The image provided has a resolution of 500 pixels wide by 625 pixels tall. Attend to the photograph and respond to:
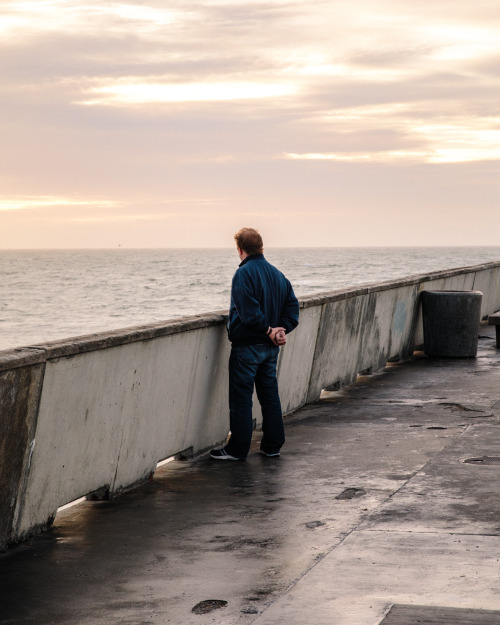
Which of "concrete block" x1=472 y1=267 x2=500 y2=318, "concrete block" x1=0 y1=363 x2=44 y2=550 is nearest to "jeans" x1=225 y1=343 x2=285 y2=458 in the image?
"concrete block" x1=0 y1=363 x2=44 y2=550

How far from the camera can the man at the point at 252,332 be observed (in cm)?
Result: 838

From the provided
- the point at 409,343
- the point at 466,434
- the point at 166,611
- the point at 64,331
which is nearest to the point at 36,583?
→ the point at 166,611

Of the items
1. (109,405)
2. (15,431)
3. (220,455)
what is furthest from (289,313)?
(15,431)

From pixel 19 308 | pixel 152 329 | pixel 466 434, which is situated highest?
pixel 152 329

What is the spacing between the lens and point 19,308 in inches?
3541

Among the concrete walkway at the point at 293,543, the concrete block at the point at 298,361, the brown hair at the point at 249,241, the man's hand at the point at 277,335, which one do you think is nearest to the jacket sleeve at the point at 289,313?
the man's hand at the point at 277,335

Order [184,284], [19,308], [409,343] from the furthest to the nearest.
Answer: [184,284] < [19,308] < [409,343]

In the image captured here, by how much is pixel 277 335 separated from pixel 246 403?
0.62m

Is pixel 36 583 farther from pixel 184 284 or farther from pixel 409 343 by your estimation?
pixel 184 284

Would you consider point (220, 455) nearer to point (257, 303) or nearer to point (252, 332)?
point (252, 332)

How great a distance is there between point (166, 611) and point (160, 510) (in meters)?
2.00

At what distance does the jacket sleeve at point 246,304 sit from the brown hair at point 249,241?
0.26m

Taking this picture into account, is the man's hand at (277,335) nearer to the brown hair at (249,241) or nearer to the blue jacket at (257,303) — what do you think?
the blue jacket at (257,303)

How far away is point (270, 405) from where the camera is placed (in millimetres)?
8750
